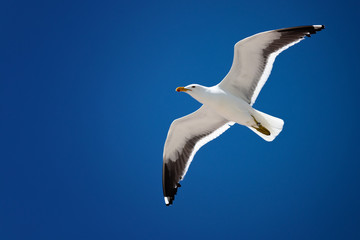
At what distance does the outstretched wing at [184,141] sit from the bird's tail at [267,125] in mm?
742

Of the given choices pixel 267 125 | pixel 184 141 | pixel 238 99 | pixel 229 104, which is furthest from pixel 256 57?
pixel 184 141

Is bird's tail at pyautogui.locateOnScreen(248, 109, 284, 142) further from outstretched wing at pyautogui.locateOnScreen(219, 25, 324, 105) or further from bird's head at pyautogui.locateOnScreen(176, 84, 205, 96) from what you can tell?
bird's head at pyautogui.locateOnScreen(176, 84, 205, 96)

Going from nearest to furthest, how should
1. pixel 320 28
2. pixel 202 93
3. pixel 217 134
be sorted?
pixel 320 28 → pixel 202 93 → pixel 217 134

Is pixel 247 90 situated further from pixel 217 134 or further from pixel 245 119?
pixel 217 134

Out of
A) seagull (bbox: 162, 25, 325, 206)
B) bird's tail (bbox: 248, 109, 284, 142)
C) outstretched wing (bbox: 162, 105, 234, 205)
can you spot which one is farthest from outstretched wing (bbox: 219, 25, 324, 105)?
outstretched wing (bbox: 162, 105, 234, 205)

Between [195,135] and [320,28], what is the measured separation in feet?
8.71

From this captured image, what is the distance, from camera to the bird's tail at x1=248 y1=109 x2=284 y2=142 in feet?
21.6

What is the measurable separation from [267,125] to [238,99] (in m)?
0.60

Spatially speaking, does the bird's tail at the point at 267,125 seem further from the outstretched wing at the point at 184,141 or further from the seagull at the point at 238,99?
the outstretched wing at the point at 184,141

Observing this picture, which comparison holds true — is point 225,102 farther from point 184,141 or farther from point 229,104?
point 184,141

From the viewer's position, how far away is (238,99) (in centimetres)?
666

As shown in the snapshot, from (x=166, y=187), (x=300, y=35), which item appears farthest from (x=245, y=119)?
(x=166, y=187)

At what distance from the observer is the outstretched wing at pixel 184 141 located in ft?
24.1

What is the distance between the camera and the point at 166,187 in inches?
298
